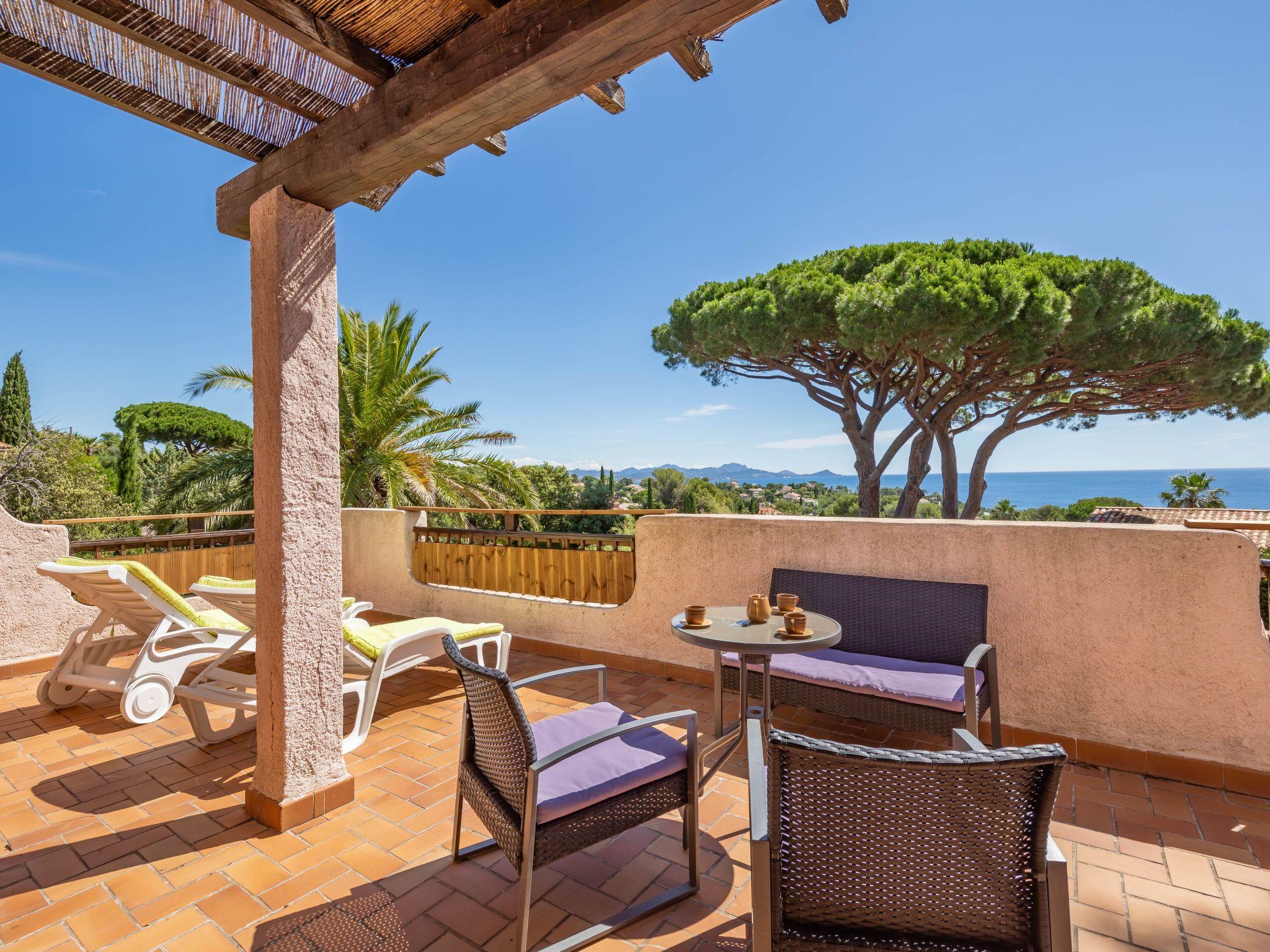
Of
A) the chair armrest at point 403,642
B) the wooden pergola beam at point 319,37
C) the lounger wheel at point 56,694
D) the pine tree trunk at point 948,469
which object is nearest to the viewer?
the wooden pergola beam at point 319,37

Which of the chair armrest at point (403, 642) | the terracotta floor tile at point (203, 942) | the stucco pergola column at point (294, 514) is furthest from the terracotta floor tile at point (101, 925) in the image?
the chair armrest at point (403, 642)

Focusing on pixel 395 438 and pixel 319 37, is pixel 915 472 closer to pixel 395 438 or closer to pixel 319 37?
pixel 395 438

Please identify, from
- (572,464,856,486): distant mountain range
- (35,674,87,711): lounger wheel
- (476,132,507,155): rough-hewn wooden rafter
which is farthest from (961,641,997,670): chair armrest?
(572,464,856,486): distant mountain range

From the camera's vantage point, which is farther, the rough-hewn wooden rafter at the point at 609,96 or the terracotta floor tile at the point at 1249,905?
the rough-hewn wooden rafter at the point at 609,96

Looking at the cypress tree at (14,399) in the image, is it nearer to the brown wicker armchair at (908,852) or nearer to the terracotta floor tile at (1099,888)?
the brown wicker armchair at (908,852)

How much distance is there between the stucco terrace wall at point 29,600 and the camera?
4.21 m

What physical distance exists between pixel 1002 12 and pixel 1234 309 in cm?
805

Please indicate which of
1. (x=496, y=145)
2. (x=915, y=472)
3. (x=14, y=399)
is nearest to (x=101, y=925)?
(x=496, y=145)

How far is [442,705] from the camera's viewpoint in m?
3.75

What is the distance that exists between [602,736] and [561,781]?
231 mm

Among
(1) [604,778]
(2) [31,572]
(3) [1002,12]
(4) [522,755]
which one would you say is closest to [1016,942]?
(1) [604,778]

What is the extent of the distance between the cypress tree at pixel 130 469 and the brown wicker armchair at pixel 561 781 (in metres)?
22.0

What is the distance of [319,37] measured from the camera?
6.04ft

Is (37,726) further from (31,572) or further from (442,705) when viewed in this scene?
(442,705)
